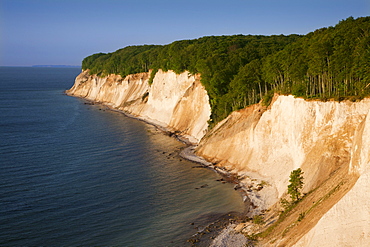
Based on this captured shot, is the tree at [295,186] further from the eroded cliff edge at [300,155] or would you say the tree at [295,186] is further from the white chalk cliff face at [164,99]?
the white chalk cliff face at [164,99]

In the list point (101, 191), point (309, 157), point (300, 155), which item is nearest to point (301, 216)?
point (309, 157)

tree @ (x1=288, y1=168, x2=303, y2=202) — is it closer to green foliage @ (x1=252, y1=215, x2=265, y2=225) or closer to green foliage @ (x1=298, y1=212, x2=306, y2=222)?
green foliage @ (x1=252, y1=215, x2=265, y2=225)

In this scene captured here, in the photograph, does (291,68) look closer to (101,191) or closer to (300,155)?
(300,155)

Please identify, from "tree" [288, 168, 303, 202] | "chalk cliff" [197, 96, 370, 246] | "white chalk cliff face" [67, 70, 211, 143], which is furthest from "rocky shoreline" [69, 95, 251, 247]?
"white chalk cliff face" [67, 70, 211, 143]

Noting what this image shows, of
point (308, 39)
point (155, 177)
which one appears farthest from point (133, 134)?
point (308, 39)

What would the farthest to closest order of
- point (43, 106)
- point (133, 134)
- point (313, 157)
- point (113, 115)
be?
1. point (43, 106)
2. point (113, 115)
3. point (133, 134)
4. point (313, 157)

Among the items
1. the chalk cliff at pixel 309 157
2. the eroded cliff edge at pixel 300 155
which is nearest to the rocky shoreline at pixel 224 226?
the eroded cliff edge at pixel 300 155

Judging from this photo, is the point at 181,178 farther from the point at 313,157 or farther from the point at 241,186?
the point at 313,157
